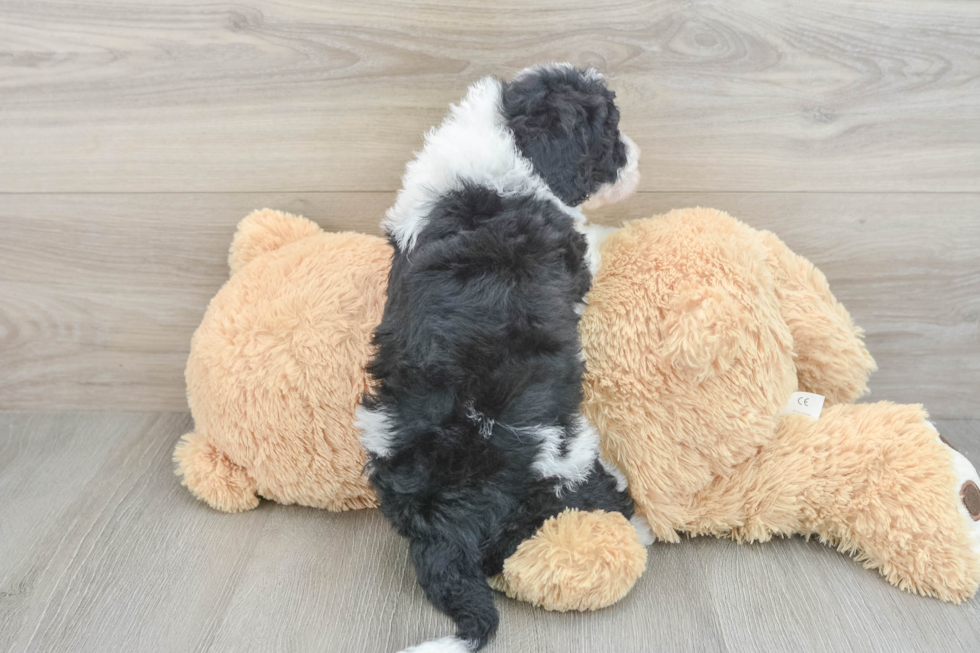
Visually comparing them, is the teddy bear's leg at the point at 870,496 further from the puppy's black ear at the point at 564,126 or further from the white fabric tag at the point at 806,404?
the puppy's black ear at the point at 564,126

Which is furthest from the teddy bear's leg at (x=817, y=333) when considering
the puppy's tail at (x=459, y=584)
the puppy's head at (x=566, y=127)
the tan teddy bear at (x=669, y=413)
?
the puppy's tail at (x=459, y=584)

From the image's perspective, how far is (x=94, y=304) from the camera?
114cm

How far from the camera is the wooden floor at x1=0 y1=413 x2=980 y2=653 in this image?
0.75m

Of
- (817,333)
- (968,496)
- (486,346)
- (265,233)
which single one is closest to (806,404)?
(817,333)

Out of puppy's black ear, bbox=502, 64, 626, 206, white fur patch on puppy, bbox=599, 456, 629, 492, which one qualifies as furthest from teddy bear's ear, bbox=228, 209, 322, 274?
white fur patch on puppy, bbox=599, 456, 629, 492

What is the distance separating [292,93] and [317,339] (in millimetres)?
366

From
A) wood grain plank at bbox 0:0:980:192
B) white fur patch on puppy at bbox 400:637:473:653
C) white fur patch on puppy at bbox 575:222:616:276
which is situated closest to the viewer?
white fur patch on puppy at bbox 400:637:473:653

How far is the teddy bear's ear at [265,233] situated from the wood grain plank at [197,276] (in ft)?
0.13

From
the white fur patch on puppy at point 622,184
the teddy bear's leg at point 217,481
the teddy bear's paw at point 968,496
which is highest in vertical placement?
the white fur patch on puppy at point 622,184

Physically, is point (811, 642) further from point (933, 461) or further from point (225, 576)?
point (225, 576)

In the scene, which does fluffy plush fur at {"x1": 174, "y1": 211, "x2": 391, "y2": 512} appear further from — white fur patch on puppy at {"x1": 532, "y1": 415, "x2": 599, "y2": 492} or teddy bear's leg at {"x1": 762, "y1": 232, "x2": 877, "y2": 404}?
teddy bear's leg at {"x1": 762, "y1": 232, "x2": 877, "y2": 404}

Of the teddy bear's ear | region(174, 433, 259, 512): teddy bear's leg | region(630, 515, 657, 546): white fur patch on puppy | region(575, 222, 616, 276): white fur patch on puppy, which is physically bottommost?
region(174, 433, 259, 512): teddy bear's leg

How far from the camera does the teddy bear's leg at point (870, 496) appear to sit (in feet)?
2.53

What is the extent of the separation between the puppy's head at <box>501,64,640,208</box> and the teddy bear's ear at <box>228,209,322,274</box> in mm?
387
